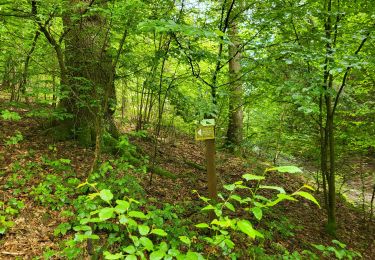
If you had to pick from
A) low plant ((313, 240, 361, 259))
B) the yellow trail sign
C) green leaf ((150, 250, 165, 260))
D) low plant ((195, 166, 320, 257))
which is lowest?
low plant ((313, 240, 361, 259))

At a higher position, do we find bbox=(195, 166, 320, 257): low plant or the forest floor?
bbox=(195, 166, 320, 257): low plant

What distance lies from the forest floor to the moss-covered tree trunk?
0.49 metres

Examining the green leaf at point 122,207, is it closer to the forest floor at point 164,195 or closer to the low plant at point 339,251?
the low plant at point 339,251

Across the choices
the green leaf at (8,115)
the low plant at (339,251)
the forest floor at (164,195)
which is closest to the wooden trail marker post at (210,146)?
the forest floor at (164,195)

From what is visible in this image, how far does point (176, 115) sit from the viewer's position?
20.4 ft

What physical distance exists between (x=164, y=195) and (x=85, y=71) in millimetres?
2671

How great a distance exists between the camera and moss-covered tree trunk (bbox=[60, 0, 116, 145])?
4.36 m

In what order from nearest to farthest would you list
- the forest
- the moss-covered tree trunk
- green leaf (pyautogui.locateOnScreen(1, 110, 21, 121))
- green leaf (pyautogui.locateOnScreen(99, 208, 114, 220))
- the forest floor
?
green leaf (pyautogui.locateOnScreen(99, 208, 114, 220)) < the forest < the forest floor < green leaf (pyautogui.locateOnScreen(1, 110, 21, 121)) < the moss-covered tree trunk

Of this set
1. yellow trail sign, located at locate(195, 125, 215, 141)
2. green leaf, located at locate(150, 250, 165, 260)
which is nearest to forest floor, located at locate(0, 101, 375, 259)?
yellow trail sign, located at locate(195, 125, 215, 141)

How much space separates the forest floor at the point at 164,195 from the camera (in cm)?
391

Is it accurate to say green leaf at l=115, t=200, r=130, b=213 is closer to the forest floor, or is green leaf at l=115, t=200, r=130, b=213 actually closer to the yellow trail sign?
the yellow trail sign

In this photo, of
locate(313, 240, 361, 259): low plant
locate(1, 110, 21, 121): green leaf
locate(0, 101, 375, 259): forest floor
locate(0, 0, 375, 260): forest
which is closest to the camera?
locate(313, 240, 361, 259): low plant

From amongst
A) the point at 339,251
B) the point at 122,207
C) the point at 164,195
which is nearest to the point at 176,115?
the point at 164,195

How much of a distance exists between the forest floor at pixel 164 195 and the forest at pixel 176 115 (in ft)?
0.10
